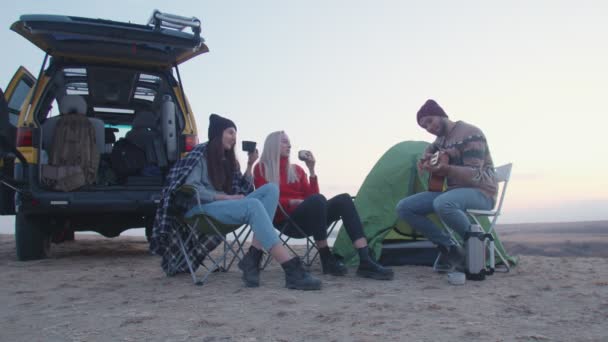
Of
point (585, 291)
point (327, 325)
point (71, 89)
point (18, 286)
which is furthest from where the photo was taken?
point (71, 89)

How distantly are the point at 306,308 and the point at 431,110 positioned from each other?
6.01 feet

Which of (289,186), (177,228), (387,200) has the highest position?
(289,186)

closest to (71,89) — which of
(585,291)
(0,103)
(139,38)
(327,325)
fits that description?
(0,103)

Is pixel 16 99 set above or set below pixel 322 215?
above

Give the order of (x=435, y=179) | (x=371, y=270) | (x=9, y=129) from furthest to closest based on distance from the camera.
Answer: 1. (x=9, y=129)
2. (x=435, y=179)
3. (x=371, y=270)

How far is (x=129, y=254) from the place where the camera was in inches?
229

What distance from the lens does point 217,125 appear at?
12.1 feet

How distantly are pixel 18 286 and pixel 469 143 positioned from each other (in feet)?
9.88

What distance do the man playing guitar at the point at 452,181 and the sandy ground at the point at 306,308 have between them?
320mm

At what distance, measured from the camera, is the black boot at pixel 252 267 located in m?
3.37

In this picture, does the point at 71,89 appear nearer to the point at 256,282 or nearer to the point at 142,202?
the point at 142,202

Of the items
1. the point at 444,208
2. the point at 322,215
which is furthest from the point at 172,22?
the point at 444,208

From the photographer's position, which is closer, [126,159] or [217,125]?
[217,125]

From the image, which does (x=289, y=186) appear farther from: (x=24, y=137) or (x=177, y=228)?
(x=24, y=137)
